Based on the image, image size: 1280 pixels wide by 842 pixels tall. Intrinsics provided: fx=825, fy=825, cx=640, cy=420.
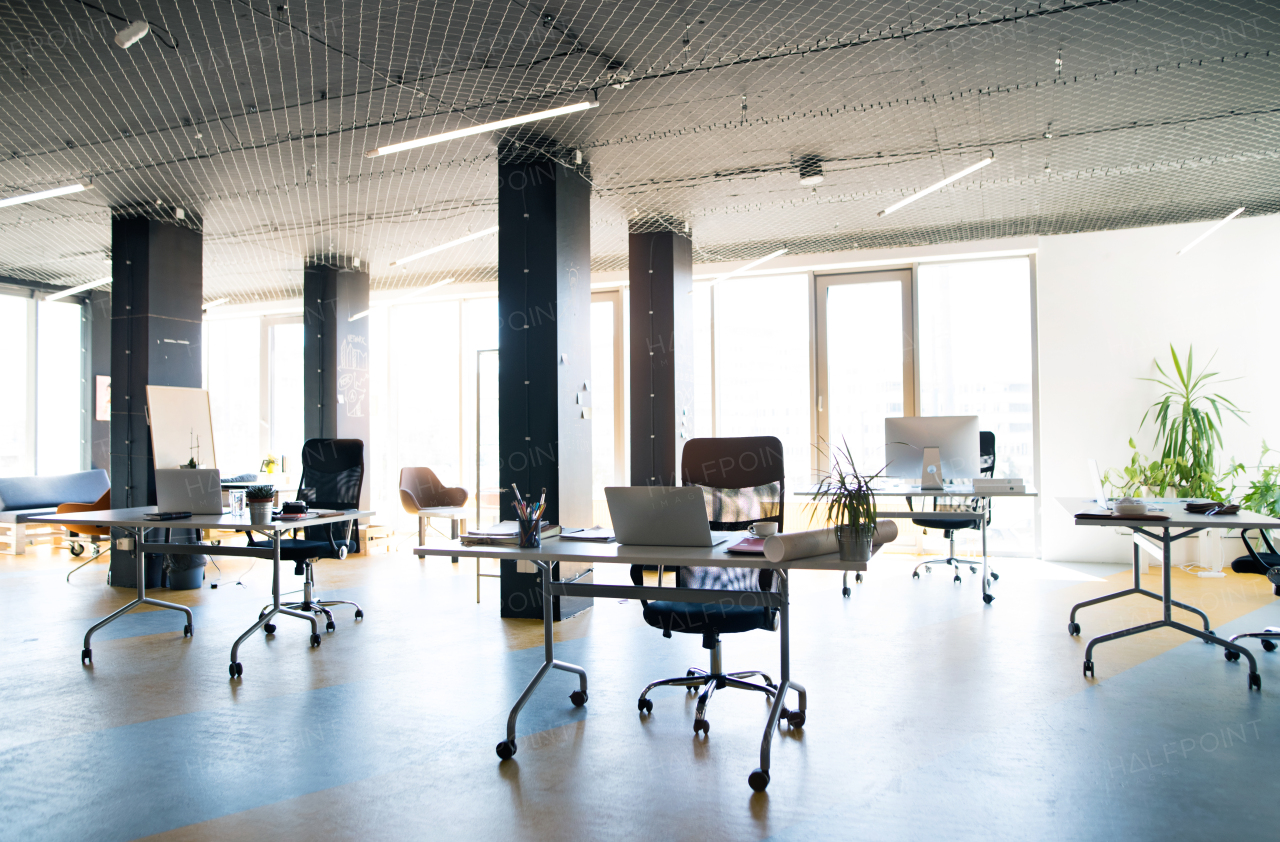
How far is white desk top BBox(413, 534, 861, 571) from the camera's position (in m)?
2.81

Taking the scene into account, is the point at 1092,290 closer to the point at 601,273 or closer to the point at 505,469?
the point at 601,273

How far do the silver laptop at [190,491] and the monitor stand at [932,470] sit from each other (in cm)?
479

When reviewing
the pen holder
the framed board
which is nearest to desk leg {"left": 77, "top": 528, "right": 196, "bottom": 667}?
the framed board

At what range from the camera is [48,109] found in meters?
4.91

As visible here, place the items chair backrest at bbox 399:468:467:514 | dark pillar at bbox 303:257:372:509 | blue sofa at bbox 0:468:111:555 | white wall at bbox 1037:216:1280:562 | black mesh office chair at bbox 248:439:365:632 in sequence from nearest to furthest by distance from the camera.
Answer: black mesh office chair at bbox 248:439:365:632, white wall at bbox 1037:216:1280:562, chair backrest at bbox 399:468:467:514, blue sofa at bbox 0:468:111:555, dark pillar at bbox 303:257:372:509

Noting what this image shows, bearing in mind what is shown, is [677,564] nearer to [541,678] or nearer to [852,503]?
[852,503]

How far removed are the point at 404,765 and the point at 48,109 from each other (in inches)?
177

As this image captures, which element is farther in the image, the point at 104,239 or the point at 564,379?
the point at 104,239

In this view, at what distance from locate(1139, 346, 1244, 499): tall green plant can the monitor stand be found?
233cm

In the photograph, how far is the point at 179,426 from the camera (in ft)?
22.9

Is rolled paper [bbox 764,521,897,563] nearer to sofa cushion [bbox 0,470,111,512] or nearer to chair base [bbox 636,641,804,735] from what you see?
chair base [bbox 636,641,804,735]

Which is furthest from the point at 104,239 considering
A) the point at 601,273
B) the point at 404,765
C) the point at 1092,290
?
the point at 1092,290

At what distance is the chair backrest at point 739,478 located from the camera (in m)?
4.08

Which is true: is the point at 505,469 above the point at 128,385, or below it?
below
